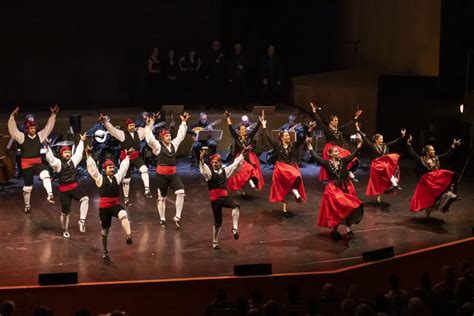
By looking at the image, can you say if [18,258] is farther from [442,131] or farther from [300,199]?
[442,131]

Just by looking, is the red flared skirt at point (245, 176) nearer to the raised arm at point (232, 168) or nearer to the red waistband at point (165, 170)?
the red waistband at point (165, 170)

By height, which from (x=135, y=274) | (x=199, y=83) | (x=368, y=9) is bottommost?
(x=135, y=274)

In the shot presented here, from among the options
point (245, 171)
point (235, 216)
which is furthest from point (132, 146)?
point (235, 216)

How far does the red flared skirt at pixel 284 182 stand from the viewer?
13922mm

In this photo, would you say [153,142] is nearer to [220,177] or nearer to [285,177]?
[220,177]

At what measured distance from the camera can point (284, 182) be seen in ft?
45.8

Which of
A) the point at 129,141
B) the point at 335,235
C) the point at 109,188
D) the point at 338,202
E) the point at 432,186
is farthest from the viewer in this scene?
the point at 129,141

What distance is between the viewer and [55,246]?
12359mm

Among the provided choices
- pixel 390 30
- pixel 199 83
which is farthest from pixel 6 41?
pixel 390 30

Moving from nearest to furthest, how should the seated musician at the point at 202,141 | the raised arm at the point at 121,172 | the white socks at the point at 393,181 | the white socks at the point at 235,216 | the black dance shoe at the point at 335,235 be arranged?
the raised arm at the point at 121,172, the white socks at the point at 235,216, the black dance shoe at the point at 335,235, the white socks at the point at 393,181, the seated musician at the point at 202,141

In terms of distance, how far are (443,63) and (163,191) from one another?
7.18m

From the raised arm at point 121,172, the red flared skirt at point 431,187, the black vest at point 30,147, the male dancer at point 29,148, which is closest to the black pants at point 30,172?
the male dancer at point 29,148

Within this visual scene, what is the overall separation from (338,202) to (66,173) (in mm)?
3832

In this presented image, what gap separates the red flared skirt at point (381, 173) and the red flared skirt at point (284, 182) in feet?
4.12
